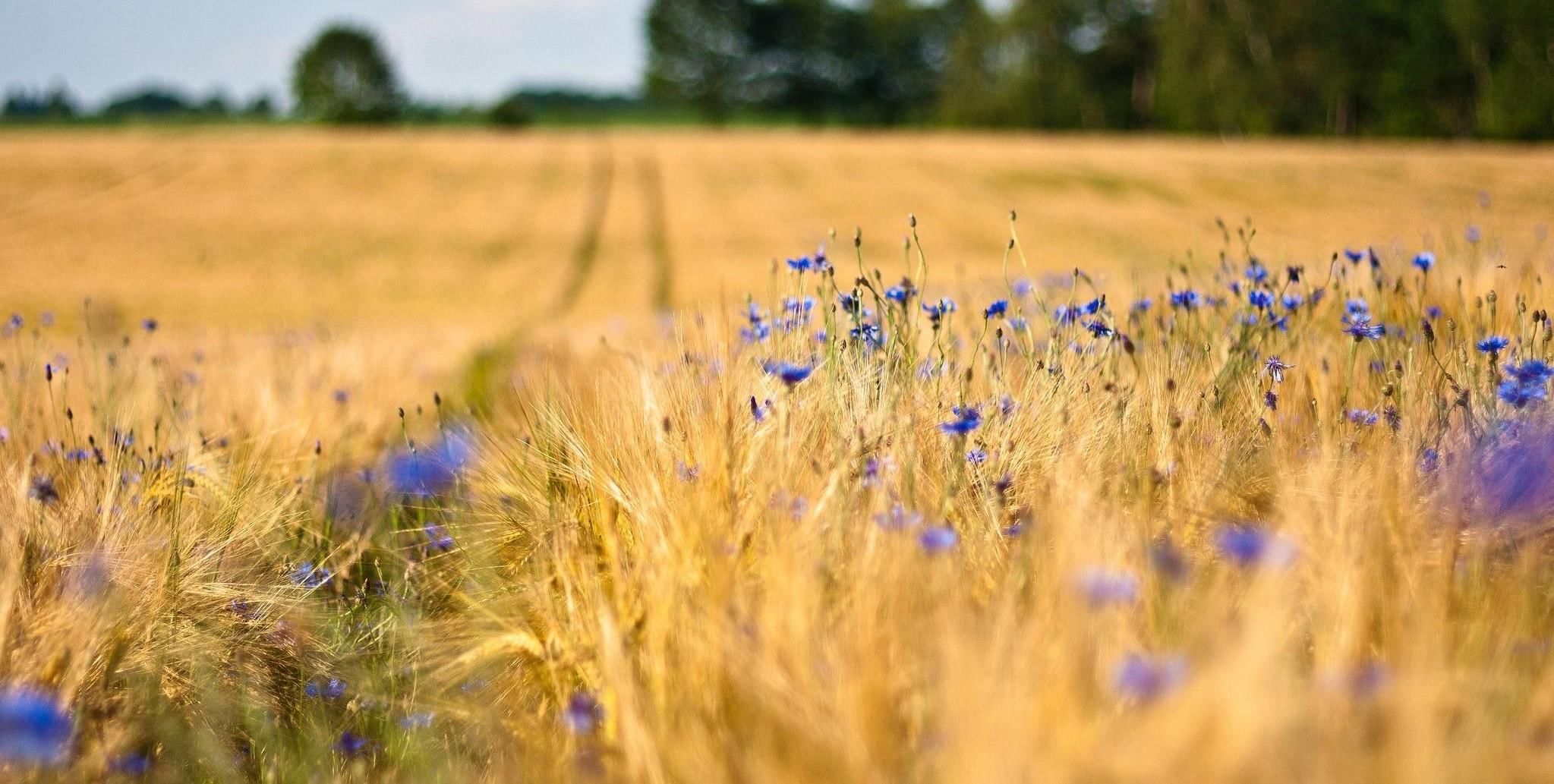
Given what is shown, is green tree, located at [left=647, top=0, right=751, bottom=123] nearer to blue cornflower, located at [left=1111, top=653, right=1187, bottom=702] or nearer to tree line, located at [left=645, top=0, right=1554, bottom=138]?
tree line, located at [left=645, top=0, right=1554, bottom=138]

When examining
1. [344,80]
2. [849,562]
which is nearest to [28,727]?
[849,562]

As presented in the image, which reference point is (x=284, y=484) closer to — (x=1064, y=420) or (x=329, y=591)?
(x=329, y=591)

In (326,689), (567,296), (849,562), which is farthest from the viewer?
(567,296)

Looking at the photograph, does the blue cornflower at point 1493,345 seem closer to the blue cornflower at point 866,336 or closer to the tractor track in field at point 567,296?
the blue cornflower at point 866,336

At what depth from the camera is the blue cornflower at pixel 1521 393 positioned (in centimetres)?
162

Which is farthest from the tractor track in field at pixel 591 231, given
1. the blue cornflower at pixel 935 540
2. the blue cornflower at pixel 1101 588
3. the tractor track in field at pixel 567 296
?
the blue cornflower at pixel 1101 588

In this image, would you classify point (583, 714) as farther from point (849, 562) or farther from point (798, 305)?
point (798, 305)

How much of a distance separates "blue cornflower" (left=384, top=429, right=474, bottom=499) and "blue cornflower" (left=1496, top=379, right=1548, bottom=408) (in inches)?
79.0

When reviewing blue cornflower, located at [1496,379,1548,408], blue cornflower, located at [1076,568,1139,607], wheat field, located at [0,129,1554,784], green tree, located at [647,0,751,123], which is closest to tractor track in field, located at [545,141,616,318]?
wheat field, located at [0,129,1554,784]

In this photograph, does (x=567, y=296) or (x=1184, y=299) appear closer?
(x=1184, y=299)

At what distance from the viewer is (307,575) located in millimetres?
2254

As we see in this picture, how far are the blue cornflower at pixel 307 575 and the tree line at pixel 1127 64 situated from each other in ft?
133

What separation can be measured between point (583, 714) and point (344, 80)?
78339 millimetres

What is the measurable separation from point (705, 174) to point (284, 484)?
32.5m
